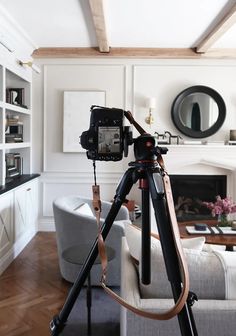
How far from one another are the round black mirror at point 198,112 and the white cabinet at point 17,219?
1.85 m

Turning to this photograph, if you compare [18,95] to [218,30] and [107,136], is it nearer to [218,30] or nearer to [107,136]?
[218,30]

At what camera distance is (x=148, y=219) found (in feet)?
3.64

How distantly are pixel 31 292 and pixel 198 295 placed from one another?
1.63 meters

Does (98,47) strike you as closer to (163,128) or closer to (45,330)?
(163,128)

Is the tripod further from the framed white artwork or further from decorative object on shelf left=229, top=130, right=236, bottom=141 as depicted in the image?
decorative object on shelf left=229, top=130, right=236, bottom=141

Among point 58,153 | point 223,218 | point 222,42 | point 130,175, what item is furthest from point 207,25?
point 130,175

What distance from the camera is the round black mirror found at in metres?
4.14

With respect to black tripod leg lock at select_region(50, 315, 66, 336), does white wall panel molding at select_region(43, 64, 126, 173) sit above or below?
above

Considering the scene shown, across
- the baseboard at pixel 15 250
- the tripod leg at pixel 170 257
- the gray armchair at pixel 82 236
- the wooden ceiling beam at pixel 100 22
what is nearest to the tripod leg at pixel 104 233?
the tripod leg at pixel 170 257

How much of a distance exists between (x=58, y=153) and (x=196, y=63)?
1.96 meters

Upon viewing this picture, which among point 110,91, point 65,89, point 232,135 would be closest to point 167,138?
point 232,135

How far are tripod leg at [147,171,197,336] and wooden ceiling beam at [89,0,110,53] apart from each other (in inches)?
75.4

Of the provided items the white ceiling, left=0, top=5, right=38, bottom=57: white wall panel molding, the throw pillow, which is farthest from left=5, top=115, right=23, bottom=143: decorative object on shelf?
the throw pillow

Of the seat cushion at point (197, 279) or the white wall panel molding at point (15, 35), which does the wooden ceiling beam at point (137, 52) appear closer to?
the white wall panel molding at point (15, 35)
